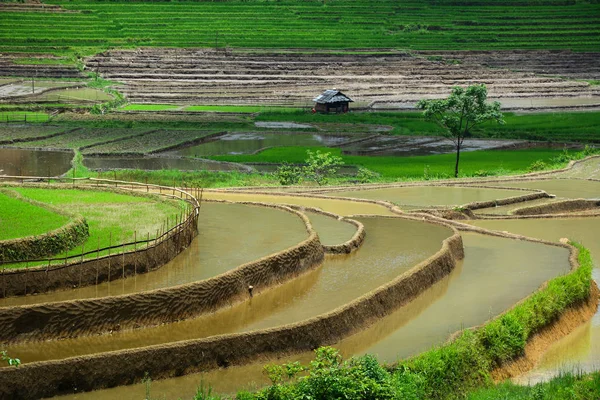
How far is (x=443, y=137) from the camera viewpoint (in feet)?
150

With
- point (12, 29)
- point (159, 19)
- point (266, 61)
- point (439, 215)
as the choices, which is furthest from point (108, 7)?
point (439, 215)

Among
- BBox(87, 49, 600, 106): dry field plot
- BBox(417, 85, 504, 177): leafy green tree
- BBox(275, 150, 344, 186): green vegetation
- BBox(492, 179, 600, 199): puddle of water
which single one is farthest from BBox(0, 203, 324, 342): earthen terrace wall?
BBox(87, 49, 600, 106): dry field plot

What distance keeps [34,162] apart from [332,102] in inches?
821

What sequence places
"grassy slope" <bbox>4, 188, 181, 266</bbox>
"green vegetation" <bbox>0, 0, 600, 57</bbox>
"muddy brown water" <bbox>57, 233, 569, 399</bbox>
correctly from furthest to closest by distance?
"green vegetation" <bbox>0, 0, 600, 57</bbox> < "grassy slope" <bbox>4, 188, 181, 266</bbox> < "muddy brown water" <bbox>57, 233, 569, 399</bbox>

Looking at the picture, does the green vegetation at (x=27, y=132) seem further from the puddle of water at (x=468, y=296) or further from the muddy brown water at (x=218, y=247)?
the puddle of water at (x=468, y=296)

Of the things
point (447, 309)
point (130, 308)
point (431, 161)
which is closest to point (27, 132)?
point (431, 161)

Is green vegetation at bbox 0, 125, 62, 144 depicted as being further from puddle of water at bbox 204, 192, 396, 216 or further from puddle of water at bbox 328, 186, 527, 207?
puddle of water at bbox 328, 186, 527, 207

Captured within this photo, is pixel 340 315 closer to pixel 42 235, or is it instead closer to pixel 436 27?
pixel 42 235

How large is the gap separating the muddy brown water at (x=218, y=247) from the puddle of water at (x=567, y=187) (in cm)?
1002

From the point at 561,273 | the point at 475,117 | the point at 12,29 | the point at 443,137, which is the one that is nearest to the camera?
the point at 561,273

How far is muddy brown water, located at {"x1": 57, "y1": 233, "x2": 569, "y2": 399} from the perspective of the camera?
39.3ft

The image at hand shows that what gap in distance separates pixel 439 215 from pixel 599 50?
166 ft

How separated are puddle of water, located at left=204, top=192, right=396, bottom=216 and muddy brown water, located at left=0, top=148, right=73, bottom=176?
9.62 meters

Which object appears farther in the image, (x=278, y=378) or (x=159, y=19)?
(x=159, y=19)
